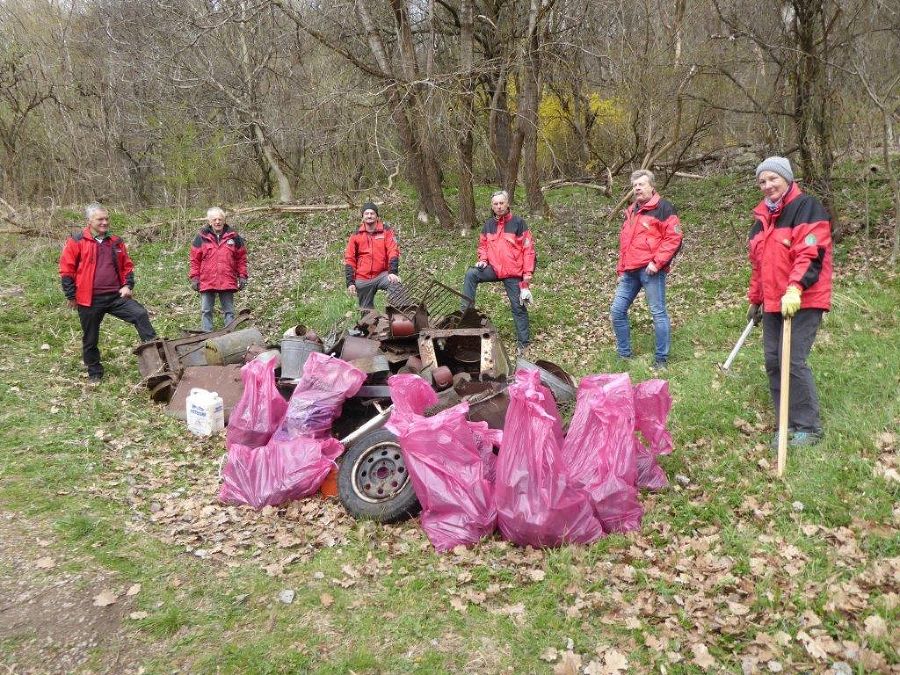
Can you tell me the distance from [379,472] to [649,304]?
3.21m

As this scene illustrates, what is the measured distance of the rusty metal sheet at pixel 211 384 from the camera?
18.9 ft

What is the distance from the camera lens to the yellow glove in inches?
146

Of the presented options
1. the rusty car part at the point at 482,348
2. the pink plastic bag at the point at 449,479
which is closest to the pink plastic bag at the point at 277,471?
the pink plastic bag at the point at 449,479

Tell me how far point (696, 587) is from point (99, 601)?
3.05 meters

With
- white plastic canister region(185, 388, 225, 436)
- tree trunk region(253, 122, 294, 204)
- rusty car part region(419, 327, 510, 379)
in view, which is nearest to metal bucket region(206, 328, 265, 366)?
white plastic canister region(185, 388, 225, 436)

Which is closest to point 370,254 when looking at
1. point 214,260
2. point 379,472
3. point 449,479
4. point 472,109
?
point 214,260

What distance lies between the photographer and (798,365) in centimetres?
396

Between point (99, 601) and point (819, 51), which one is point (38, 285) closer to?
point (99, 601)

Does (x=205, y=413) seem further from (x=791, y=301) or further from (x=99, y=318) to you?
(x=791, y=301)

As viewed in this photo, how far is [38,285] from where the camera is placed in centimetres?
955

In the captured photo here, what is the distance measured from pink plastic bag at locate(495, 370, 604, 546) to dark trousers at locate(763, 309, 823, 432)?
167 centimetres

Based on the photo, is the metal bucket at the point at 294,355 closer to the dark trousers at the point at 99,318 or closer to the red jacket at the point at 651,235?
the dark trousers at the point at 99,318

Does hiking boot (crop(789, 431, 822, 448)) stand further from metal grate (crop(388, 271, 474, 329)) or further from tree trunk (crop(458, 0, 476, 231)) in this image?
tree trunk (crop(458, 0, 476, 231))

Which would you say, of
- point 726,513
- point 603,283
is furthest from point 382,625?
point 603,283
